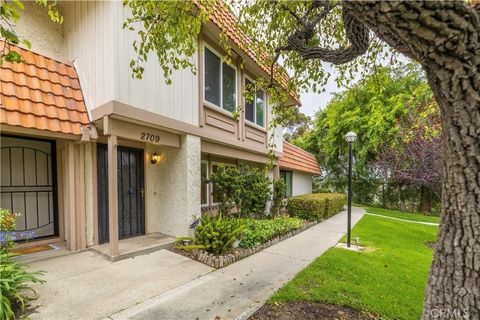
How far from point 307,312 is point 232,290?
120 centimetres

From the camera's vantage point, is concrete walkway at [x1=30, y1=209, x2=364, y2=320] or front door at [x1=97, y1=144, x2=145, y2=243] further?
front door at [x1=97, y1=144, x2=145, y2=243]

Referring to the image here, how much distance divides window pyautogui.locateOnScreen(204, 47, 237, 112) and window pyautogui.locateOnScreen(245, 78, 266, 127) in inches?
42.2

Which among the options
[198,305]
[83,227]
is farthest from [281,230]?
[83,227]

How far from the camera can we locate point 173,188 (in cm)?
620

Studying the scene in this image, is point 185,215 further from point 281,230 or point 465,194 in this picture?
point 465,194

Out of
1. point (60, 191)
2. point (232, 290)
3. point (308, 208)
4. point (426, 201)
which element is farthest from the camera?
point (426, 201)

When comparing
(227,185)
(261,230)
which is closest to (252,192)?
(227,185)

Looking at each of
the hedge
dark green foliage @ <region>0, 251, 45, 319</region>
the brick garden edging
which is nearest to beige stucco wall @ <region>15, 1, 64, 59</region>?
dark green foliage @ <region>0, 251, 45, 319</region>

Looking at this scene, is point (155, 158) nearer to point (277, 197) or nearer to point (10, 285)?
point (10, 285)

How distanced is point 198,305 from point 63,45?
6.72 meters

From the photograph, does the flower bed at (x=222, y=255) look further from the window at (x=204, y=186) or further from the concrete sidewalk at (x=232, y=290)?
the window at (x=204, y=186)

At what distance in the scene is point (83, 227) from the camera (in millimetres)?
5230

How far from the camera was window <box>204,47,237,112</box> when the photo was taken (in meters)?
6.79

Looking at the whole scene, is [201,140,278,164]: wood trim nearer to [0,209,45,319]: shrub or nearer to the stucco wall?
[0,209,45,319]: shrub
